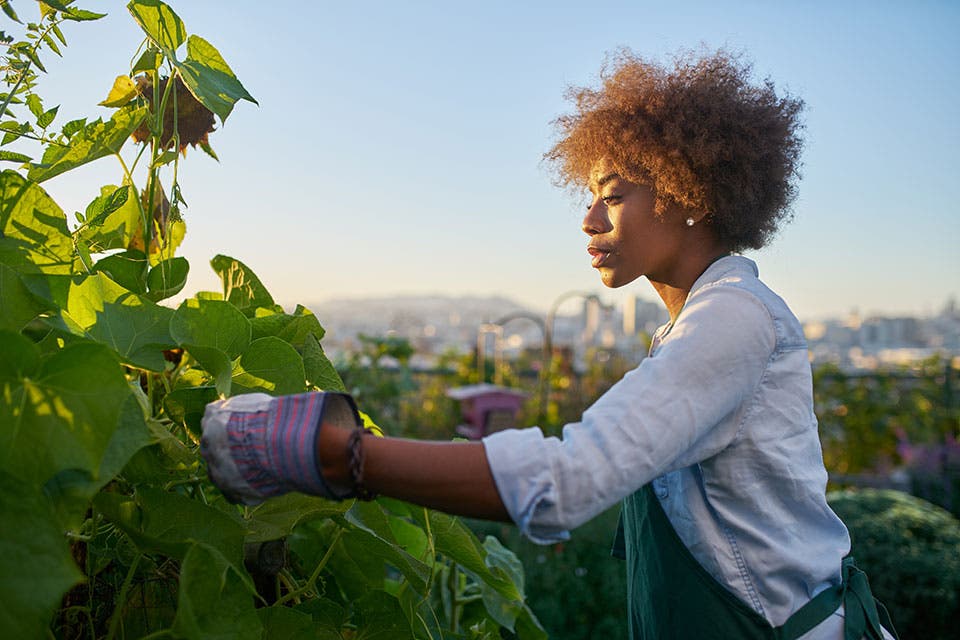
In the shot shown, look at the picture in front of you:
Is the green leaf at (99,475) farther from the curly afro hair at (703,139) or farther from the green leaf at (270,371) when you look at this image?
the curly afro hair at (703,139)

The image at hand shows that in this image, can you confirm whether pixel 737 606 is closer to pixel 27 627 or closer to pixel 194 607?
pixel 194 607

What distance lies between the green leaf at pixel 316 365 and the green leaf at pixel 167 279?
0.49 feet

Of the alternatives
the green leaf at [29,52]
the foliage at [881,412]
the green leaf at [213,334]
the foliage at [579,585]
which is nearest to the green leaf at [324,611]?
the green leaf at [213,334]

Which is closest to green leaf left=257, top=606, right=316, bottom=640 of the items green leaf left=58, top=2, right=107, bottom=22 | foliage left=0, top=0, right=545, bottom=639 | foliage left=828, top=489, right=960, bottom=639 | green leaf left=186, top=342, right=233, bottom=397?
foliage left=0, top=0, right=545, bottom=639

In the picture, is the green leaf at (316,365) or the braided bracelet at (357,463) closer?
Answer: the braided bracelet at (357,463)

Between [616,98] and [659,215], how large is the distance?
0.80ft

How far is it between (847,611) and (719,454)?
275 mm

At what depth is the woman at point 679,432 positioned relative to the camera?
0.67 metres

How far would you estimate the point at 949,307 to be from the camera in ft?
53.1

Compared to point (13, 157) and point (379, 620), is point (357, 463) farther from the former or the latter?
point (13, 157)

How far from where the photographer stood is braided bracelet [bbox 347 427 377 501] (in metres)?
0.66

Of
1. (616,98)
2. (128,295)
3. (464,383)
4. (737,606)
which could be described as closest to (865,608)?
(737,606)

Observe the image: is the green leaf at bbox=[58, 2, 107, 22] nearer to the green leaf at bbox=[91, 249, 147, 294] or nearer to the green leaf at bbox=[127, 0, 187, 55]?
the green leaf at bbox=[127, 0, 187, 55]

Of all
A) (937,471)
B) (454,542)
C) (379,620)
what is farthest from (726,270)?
(937,471)
